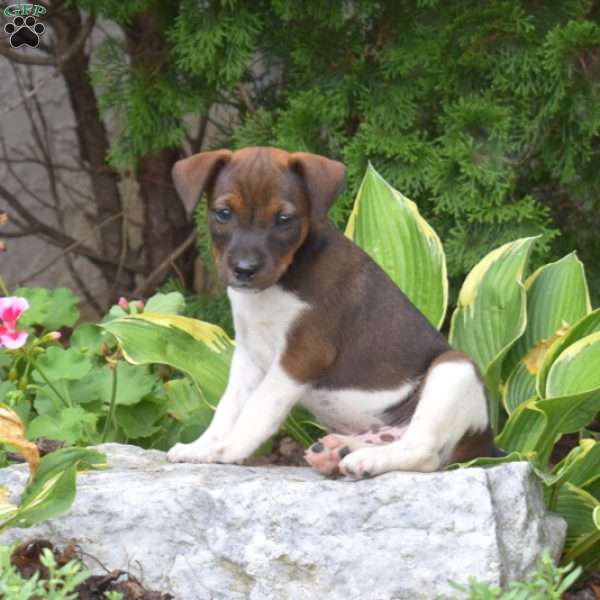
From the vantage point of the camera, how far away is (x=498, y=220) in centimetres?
558

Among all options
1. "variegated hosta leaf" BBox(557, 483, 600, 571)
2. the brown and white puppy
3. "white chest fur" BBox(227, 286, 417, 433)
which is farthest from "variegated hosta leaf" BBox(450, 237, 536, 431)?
"white chest fur" BBox(227, 286, 417, 433)

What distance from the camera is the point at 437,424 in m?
3.99

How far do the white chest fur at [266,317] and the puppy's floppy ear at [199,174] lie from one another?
0.34m

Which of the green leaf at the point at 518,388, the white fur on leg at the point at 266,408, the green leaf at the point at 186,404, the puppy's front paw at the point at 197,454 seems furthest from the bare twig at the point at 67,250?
the white fur on leg at the point at 266,408

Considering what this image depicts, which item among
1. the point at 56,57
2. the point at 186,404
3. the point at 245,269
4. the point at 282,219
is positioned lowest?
the point at 186,404

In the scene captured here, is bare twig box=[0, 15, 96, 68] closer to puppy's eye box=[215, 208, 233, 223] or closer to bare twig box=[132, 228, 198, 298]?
bare twig box=[132, 228, 198, 298]

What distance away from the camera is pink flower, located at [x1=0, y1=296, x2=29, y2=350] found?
14.7 feet

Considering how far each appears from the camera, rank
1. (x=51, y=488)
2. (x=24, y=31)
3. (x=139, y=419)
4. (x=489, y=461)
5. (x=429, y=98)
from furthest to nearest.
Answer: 1. (x=24, y=31)
2. (x=429, y=98)
3. (x=139, y=419)
4. (x=489, y=461)
5. (x=51, y=488)

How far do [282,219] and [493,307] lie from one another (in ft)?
5.46

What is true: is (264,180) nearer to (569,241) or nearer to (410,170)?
(410,170)

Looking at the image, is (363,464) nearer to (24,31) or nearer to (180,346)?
(180,346)

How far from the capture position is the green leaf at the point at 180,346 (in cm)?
491

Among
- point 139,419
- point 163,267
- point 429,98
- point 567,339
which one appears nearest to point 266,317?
point 139,419

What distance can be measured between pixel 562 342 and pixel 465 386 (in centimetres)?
82
